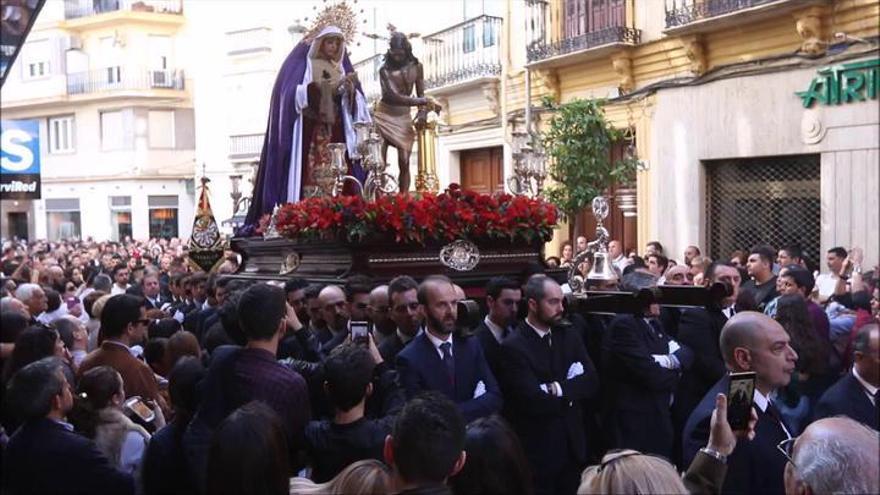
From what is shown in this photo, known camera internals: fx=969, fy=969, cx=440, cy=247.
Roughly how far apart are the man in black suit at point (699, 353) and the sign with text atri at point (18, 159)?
3.33 m

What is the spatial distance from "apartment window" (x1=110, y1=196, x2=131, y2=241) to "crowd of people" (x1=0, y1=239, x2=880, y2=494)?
67.5 ft

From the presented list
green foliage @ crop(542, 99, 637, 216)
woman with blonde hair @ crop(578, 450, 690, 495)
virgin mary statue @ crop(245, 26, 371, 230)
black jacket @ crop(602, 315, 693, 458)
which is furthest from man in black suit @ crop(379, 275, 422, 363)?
green foliage @ crop(542, 99, 637, 216)

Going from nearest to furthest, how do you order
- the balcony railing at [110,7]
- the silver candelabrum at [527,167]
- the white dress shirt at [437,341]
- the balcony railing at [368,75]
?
the white dress shirt at [437,341] < the silver candelabrum at [527,167] < the balcony railing at [368,75] < the balcony railing at [110,7]

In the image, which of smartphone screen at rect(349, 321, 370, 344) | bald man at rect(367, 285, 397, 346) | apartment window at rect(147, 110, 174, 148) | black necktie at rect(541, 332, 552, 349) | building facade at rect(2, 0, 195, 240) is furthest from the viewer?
apartment window at rect(147, 110, 174, 148)

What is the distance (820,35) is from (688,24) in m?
1.41

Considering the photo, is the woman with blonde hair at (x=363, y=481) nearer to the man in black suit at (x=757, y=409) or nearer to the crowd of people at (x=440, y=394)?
the crowd of people at (x=440, y=394)

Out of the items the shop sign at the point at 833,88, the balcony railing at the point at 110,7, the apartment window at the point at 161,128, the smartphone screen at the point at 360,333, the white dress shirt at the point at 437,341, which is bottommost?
the white dress shirt at the point at 437,341

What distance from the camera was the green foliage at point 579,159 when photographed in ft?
34.0

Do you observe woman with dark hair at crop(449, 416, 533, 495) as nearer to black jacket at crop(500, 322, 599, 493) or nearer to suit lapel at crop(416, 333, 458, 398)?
suit lapel at crop(416, 333, 458, 398)

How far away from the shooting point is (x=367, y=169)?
7.14 m

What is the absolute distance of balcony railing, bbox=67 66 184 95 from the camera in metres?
25.0

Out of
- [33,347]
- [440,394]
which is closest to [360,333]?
[440,394]

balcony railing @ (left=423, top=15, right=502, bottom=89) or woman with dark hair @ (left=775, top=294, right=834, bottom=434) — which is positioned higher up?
balcony railing @ (left=423, top=15, right=502, bottom=89)

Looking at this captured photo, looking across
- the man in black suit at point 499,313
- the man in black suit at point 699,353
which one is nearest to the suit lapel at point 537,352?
the man in black suit at point 499,313
